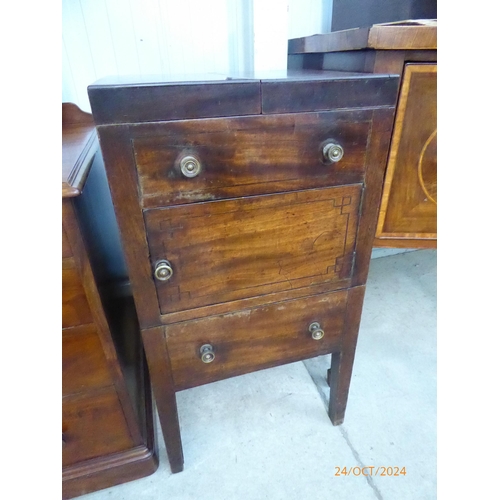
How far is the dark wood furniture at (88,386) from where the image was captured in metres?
0.61

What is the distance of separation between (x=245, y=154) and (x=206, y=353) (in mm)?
402

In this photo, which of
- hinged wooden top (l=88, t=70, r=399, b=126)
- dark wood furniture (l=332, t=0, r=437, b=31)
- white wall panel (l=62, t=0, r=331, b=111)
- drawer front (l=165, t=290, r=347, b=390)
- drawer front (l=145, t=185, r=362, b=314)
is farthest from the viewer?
white wall panel (l=62, t=0, r=331, b=111)

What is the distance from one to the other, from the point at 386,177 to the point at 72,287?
0.71 meters

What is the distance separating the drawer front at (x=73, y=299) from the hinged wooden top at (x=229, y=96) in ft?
0.85

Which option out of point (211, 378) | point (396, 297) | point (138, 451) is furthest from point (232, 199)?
point (396, 297)

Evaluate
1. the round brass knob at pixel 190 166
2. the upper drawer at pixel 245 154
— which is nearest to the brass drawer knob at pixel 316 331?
the upper drawer at pixel 245 154

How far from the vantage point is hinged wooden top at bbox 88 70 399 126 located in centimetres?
49

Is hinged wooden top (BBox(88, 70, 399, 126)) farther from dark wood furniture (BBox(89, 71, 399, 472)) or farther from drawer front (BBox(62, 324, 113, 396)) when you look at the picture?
drawer front (BBox(62, 324, 113, 396))

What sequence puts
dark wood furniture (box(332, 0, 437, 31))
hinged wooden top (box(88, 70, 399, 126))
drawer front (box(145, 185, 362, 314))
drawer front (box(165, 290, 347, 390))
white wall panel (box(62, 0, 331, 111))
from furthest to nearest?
white wall panel (box(62, 0, 331, 111)) → dark wood furniture (box(332, 0, 437, 31)) → drawer front (box(165, 290, 347, 390)) → drawer front (box(145, 185, 362, 314)) → hinged wooden top (box(88, 70, 399, 126))

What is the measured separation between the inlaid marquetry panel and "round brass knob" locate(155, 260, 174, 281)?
55 centimetres

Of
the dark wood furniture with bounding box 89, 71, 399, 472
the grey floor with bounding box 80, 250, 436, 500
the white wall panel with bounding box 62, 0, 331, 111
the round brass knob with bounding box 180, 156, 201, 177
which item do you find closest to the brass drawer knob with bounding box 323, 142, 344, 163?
the dark wood furniture with bounding box 89, 71, 399, 472

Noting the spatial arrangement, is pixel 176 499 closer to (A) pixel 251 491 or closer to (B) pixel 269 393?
(A) pixel 251 491

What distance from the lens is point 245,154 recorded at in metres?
0.57

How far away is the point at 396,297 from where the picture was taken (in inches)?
59.4
